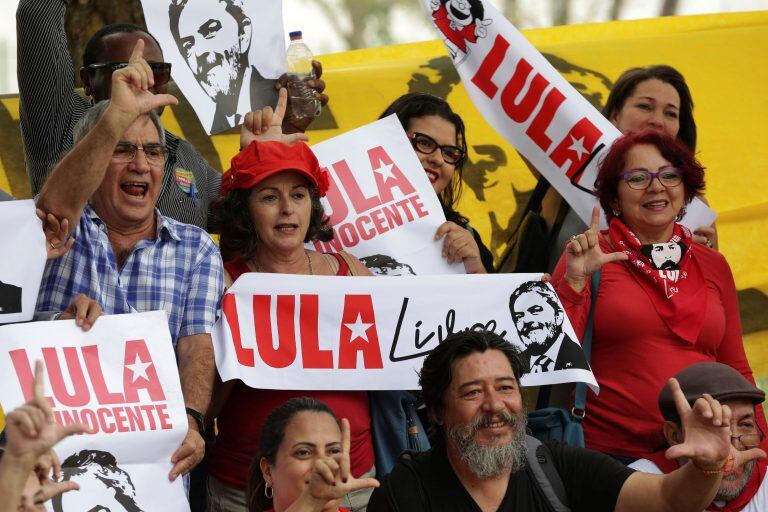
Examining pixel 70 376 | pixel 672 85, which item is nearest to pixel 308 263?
pixel 70 376

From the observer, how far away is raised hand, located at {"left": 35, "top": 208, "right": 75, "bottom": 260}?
4180 mm

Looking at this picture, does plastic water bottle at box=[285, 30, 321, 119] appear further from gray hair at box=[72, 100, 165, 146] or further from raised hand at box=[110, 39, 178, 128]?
raised hand at box=[110, 39, 178, 128]

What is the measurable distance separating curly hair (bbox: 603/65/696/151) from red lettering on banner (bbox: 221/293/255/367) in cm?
204

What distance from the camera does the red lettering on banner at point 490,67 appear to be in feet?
19.1

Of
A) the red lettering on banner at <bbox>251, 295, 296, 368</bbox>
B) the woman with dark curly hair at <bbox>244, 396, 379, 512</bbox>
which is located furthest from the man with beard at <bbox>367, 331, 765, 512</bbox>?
the red lettering on banner at <bbox>251, 295, 296, 368</bbox>

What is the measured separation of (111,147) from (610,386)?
190 cm

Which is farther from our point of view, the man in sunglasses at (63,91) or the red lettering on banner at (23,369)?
the man in sunglasses at (63,91)

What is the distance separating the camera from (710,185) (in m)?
7.44

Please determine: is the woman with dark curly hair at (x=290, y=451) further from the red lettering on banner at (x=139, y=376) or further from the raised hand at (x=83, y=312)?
the raised hand at (x=83, y=312)

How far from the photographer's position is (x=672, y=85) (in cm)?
567

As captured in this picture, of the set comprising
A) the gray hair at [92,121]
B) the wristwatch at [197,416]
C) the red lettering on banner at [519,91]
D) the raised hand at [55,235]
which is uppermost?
the red lettering on banner at [519,91]

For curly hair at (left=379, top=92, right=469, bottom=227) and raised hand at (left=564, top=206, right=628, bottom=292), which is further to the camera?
curly hair at (left=379, top=92, right=469, bottom=227)

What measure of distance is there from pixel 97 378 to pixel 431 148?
187 centimetres

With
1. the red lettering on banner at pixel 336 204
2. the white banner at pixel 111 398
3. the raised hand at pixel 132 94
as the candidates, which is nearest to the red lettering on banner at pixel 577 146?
the red lettering on banner at pixel 336 204
